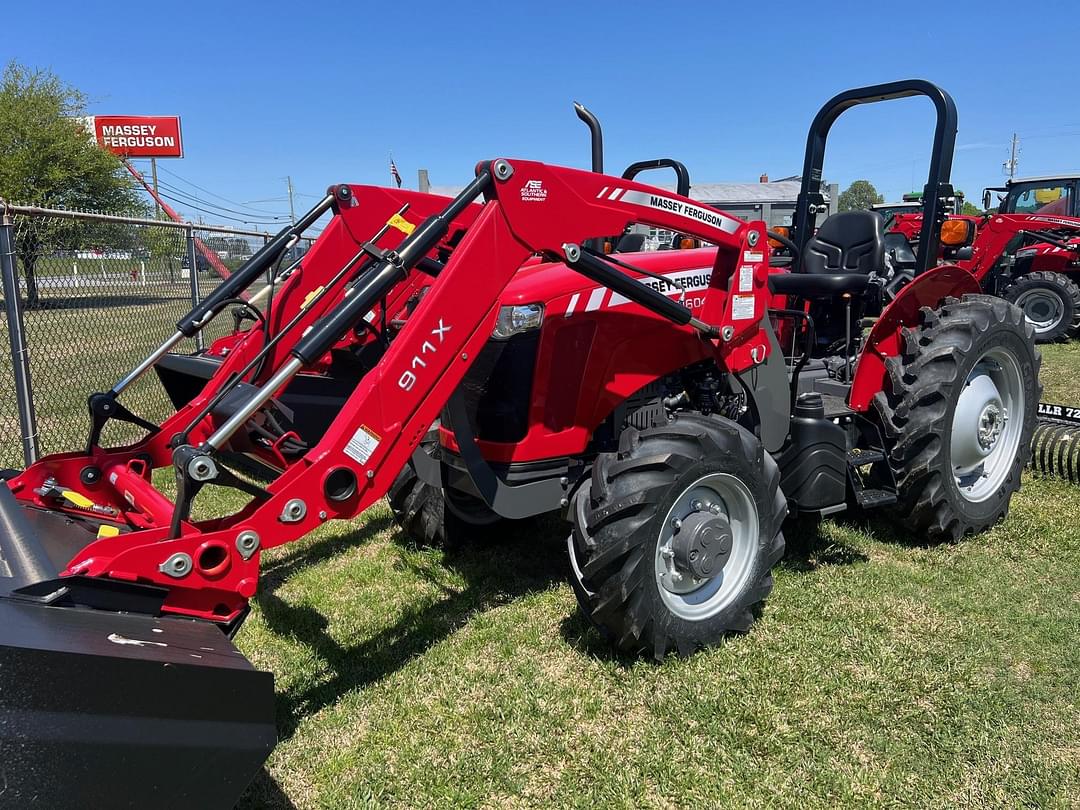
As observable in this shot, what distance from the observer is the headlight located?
124 inches

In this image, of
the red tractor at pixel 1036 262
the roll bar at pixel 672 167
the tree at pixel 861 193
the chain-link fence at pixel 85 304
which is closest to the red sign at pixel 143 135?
the chain-link fence at pixel 85 304

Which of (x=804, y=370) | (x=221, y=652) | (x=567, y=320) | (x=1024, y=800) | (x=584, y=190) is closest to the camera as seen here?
(x=221, y=652)

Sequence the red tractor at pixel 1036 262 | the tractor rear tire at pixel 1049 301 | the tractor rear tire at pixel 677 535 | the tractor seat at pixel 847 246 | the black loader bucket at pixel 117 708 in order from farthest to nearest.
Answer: the red tractor at pixel 1036 262, the tractor rear tire at pixel 1049 301, the tractor seat at pixel 847 246, the tractor rear tire at pixel 677 535, the black loader bucket at pixel 117 708

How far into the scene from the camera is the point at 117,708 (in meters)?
1.74

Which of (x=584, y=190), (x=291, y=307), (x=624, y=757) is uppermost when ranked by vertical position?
(x=584, y=190)

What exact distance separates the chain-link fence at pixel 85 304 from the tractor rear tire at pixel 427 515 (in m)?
2.35

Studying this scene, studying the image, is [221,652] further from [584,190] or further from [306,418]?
[306,418]

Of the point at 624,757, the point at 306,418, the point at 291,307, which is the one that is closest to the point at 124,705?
the point at 624,757

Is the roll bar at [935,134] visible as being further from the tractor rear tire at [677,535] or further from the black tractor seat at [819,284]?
the tractor rear tire at [677,535]

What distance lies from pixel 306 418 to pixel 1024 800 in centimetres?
385

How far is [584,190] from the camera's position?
9.60 ft

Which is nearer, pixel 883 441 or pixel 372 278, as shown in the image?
pixel 372 278

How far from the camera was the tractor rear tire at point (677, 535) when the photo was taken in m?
2.92

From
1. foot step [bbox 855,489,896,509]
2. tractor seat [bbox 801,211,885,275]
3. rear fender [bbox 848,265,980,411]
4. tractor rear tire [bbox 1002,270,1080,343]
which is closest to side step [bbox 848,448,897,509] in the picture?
foot step [bbox 855,489,896,509]
